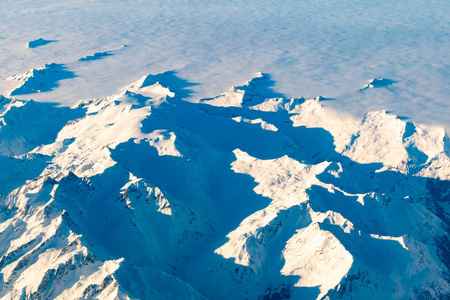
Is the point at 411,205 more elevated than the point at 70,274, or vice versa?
the point at 70,274

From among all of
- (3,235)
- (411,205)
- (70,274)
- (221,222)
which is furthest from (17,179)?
(411,205)

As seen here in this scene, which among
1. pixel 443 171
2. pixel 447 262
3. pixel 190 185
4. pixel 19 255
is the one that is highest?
pixel 19 255

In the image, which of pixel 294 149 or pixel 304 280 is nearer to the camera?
pixel 304 280

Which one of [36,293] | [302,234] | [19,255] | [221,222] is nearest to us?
[36,293]

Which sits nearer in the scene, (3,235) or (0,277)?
(0,277)

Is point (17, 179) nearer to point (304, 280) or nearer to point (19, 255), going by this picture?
point (19, 255)

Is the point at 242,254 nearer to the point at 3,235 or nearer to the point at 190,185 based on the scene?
the point at 190,185

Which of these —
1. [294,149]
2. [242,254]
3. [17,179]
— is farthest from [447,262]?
[17,179]

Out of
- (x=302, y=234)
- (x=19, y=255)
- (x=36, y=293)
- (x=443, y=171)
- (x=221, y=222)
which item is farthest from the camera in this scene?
(x=443, y=171)

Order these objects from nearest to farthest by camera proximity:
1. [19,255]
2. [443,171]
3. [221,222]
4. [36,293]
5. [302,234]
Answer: [36,293]
[19,255]
[302,234]
[221,222]
[443,171]
